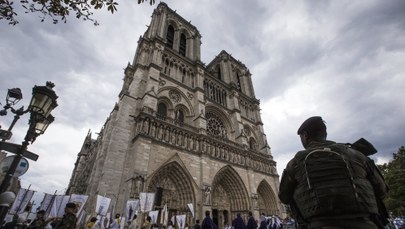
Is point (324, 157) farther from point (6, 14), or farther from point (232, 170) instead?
point (232, 170)

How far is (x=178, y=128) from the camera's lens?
15.3m

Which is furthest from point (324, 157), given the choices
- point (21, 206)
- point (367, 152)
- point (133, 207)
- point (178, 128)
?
point (178, 128)

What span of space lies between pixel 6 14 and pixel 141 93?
42.3 feet

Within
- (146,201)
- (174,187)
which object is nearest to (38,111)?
(146,201)

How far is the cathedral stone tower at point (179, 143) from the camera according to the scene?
1242 cm

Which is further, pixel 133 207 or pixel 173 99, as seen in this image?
pixel 173 99

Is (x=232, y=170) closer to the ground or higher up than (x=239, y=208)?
higher up

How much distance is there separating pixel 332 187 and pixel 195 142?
1462cm

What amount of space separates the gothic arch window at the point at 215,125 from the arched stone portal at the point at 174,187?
692 cm

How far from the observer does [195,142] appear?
52.6ft

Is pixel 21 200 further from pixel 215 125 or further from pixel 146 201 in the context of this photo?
pixel 215 125

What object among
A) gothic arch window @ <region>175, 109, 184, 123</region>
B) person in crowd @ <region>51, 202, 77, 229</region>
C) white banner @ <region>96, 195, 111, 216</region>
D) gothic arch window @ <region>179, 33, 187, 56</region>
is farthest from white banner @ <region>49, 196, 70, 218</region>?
gothic arch window @ <region>179, 33, 187, 56</region>

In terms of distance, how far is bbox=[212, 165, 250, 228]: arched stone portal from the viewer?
1583 cm

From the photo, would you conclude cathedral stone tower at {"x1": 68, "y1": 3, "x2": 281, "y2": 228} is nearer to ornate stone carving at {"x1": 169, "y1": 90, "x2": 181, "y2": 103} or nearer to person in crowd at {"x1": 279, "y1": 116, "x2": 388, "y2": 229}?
ornate stone carving at {"x1": 169, "y1": 90, "x2": 181, "y2": 103}
